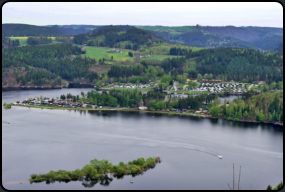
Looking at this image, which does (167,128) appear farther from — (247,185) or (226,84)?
(226,84)

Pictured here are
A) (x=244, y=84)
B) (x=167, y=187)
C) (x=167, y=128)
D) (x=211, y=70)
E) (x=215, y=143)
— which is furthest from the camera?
(x=211, y=70)

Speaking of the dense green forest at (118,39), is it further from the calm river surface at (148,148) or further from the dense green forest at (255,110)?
the calm river surface at (148,148)

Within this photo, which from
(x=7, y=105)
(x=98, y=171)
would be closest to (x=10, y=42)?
(x=7, y=105)

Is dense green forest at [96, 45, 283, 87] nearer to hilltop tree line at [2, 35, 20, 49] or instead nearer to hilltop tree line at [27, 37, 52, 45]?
hilltop tree line at [27, 37, 52, 45]

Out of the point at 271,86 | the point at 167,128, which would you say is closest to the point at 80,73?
the point at 271,86

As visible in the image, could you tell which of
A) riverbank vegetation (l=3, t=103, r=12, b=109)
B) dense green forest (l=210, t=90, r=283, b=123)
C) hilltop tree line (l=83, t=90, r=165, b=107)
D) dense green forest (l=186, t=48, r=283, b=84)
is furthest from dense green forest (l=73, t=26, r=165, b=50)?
dense green forest (l=210, t=90, r=283, b=123)

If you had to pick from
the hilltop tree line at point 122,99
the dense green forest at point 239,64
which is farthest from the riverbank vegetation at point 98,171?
the dense green forest at point 239,64
